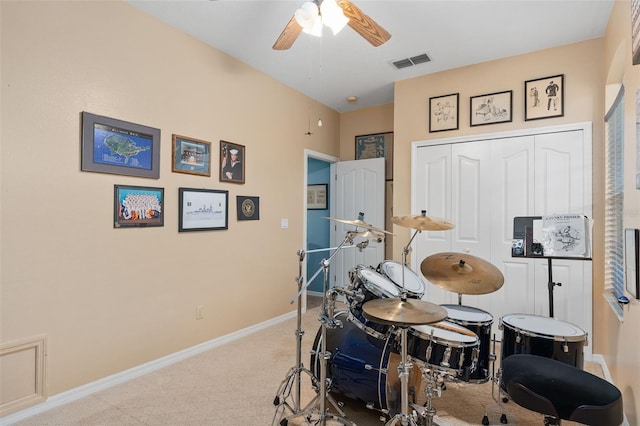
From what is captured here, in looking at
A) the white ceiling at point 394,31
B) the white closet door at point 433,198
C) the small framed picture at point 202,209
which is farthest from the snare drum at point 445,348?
the white ceiling at point 394,31

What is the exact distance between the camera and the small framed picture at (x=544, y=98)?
305 centimetres

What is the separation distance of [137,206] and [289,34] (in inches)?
67.8

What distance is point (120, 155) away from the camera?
247cm

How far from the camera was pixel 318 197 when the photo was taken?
5.28 metres

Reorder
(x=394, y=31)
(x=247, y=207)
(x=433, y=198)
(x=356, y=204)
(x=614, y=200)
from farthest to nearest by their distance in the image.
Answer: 1. (x=356, y=204)
2. (x=433, y=198)
3. (x=247, y=207)
4. (x=394, y=31)
5. (x=614, y=200)

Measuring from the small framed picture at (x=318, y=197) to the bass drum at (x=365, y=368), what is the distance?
123 inches

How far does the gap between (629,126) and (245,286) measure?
3277mm

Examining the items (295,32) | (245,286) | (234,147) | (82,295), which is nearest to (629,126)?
(295,32)

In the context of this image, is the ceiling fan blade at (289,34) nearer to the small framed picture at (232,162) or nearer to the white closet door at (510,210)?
the small framed picture at (232,162)

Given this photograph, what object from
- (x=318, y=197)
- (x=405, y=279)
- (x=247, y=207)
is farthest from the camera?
(x=318, y=197)

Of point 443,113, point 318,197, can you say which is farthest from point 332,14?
point 318,197

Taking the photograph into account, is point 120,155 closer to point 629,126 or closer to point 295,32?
point 295,32

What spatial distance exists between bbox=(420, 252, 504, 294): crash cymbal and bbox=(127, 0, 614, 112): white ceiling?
191 cm

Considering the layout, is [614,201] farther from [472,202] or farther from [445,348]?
[445,348]
